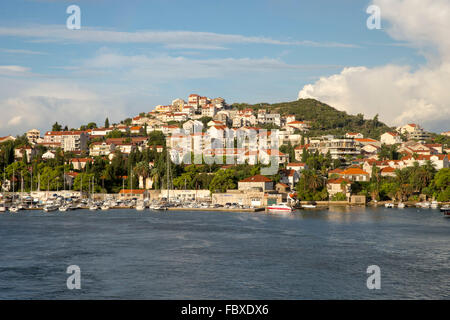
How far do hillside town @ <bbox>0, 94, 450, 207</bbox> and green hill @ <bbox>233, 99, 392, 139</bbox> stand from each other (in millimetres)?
16043

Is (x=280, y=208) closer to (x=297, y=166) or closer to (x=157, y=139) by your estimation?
(x=297, y=166)

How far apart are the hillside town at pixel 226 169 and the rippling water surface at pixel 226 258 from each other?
1651cm

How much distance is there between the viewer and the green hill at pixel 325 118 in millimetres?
115713

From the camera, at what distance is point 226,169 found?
62.9 meters

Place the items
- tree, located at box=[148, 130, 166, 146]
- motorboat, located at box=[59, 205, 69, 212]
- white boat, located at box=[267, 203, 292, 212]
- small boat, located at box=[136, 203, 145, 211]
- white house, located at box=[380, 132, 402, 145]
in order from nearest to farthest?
white boat, located at box=[267, 203, 292, 212] → motorboat, located at box=[59, 205, 69, 212] → small boat, located at box=[136, 203, 145, 211] → tree, located at box=[148, 130, 166, 146] → white house, located at box=[380, 132, 402, 145]

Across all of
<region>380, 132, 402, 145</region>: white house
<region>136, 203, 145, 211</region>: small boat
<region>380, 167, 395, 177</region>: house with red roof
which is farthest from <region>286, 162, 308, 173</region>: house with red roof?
<region>380, 132, 402, 145</region>: white house

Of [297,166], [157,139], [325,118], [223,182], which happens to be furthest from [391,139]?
[223,182]

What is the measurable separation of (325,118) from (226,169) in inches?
2729

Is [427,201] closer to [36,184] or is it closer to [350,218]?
[350,218]

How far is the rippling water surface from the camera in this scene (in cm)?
2031

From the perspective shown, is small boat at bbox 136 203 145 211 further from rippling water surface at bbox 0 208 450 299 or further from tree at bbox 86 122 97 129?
tree at bbox 86 122 97 129

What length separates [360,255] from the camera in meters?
27.2

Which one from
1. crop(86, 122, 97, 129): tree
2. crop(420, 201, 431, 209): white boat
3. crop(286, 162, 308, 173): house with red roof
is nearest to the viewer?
crop(420, 201, 431, 209): white boat

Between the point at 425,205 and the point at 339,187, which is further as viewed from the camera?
the point at 339,187
